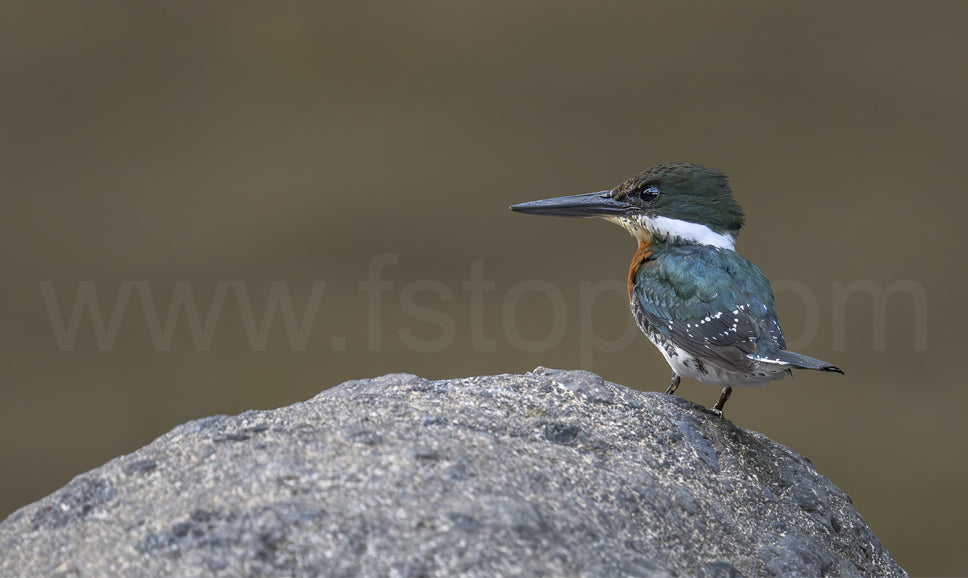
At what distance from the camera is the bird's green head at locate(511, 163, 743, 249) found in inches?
114

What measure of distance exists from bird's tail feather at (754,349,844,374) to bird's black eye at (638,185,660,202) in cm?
76

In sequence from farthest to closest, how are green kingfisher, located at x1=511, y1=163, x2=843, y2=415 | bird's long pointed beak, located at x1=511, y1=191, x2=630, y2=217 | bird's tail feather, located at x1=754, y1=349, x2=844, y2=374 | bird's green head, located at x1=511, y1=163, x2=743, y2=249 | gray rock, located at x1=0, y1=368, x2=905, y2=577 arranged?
bird's long pointed beak, located at x1=511, y1=191, x2=630, y2=217, bird's green head, located at x1=511, y1=163, x2=743, y2=249, green kingfisher, located at x1=511, y1=163, x2=843, y2=415, bird's tail feather, located at x1=754, y1=349, x2=844, y2=374, gray rock, located at x1=0, y1=368, x2=905, y2=577

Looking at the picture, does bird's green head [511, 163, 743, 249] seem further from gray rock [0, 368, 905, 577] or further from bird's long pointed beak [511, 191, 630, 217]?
gray rock [0, 368, 905, 577]

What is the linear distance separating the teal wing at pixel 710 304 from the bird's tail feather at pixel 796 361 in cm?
4

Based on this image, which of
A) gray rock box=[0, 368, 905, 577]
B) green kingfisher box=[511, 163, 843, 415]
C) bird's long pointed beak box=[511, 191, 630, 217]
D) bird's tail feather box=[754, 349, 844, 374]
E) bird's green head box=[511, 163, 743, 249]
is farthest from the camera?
bird's long pointed beak box=[511, 191, 630, 217]

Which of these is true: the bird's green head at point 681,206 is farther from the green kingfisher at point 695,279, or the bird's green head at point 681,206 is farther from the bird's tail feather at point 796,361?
the bird's tail feather at point 796,361

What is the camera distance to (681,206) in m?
2.89

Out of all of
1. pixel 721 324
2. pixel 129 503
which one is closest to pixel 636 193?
pixel 721 324

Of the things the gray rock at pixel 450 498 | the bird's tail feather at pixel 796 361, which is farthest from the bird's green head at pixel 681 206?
the gray rock at pixel 450 498

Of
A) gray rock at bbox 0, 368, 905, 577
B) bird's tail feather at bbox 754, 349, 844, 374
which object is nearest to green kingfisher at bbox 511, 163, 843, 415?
bird's tail feather at bbox 754, 349, 844, 374

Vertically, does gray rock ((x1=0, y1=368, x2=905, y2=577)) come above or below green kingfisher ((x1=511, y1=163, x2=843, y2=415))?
below

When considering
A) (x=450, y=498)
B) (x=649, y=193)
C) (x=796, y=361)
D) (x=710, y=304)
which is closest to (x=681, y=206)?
(x=649, y=193)

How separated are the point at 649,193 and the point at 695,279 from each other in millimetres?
423

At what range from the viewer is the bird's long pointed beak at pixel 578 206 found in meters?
3.03
